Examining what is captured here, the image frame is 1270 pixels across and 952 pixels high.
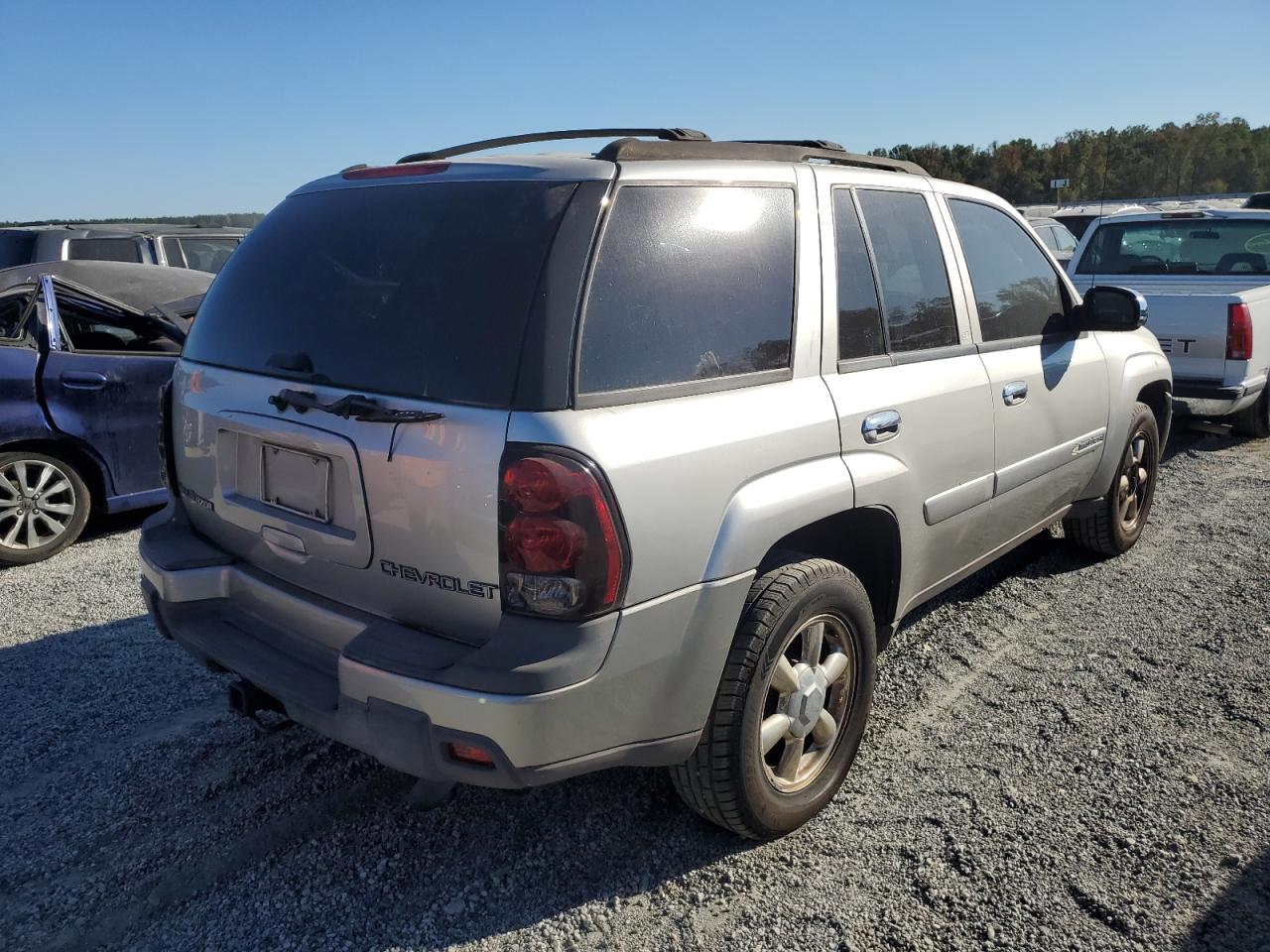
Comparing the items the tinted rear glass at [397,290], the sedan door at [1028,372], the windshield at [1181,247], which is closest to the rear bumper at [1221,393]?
the windshield at [1181,247]

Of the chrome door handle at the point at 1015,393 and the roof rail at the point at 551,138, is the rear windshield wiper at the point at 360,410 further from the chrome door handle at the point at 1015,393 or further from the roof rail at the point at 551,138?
the chrome door handle at the point at 1015,393

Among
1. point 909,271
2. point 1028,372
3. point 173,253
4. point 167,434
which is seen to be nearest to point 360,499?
point 167,434

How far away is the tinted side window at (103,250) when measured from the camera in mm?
9083

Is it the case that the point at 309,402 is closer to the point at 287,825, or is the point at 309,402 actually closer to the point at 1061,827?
the point at 287,825

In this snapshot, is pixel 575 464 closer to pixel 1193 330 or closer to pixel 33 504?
pixel 33 504

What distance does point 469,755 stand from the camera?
2186 mm

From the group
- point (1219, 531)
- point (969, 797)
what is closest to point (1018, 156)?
point (1219, 531)

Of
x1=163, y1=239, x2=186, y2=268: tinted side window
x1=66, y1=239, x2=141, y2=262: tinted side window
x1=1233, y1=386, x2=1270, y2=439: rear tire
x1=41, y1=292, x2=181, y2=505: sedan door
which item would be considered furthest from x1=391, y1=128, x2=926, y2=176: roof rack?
x1=163, y1=239, x2=186, y2=268: tinted side window

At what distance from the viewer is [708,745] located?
254 centimetres

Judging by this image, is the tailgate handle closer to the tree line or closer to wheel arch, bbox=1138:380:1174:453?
wheel arch, bbox=1138:380:1174:453

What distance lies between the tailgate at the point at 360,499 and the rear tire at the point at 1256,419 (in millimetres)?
7658

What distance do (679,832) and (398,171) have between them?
210cm

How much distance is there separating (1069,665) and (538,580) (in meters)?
2.66

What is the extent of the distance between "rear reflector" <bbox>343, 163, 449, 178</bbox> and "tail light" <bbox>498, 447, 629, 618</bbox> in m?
1.02
